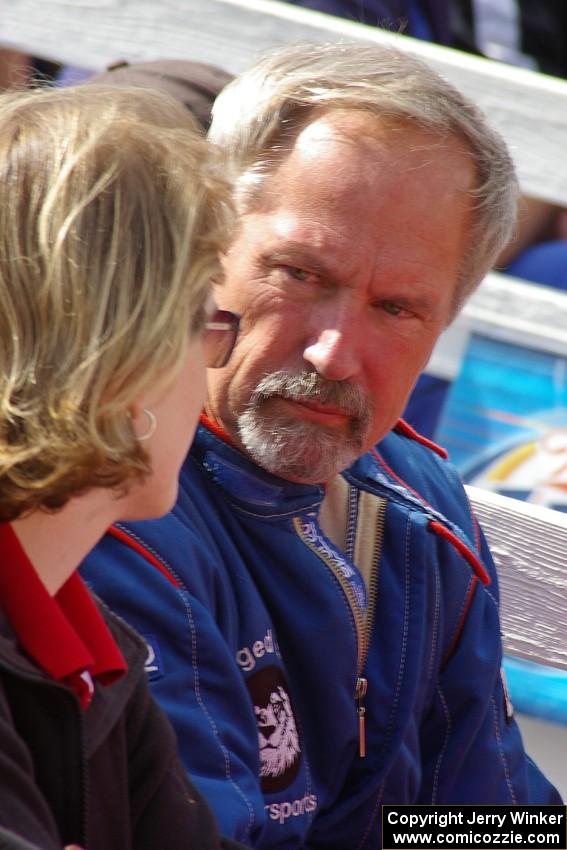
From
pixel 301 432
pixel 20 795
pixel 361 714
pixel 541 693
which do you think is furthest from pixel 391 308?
pixel 541 693

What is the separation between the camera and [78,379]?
3.92 ft

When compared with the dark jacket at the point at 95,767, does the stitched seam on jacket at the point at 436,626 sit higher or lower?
lower

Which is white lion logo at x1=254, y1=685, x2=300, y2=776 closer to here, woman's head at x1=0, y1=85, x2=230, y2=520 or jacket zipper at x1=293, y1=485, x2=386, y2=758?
jacket zipper at x1=293, y1=485, x2=386, y2=758

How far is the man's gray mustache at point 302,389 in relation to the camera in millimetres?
1864

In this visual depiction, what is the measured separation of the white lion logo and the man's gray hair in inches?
28.1

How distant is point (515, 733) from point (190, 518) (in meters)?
0.72

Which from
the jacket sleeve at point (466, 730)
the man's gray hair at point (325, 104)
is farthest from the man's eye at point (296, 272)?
the jacket sleeve at point (466, 730)

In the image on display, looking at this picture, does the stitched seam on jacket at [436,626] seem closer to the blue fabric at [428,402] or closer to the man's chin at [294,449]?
the man's chin at [294,449]

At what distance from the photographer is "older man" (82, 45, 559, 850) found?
1.78 metres

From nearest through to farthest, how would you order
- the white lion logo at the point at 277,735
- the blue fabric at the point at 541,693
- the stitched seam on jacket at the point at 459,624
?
1. the white lion logo at the point at 277,735
2. the stitched seam on jacket at the point at 459,624
3. the blue fabric at the point at 541,693

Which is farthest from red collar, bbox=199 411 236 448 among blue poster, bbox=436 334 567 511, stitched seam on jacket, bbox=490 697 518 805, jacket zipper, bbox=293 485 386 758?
blue poster, bbox=436 334 567 511

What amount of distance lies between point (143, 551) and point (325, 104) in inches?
29.3

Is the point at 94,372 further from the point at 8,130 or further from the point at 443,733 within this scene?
the point at 443,733

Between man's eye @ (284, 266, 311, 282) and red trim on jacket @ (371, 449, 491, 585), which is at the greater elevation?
man's eye @ (284, 266, 311, 282)
